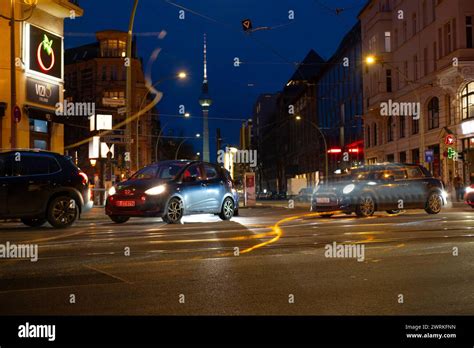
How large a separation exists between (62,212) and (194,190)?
12.1ft

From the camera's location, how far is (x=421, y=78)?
143 feet

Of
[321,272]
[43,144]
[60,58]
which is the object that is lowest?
[321,272]

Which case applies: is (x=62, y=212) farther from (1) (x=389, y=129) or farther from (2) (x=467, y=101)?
(1) (x=389, y=129)

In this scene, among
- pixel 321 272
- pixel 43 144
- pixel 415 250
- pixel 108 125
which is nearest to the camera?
pixel 321 272

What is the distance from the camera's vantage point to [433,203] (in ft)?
66.1

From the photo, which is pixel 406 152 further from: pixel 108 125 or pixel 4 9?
pixel 4 9

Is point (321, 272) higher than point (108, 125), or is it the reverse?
point (108, 125)

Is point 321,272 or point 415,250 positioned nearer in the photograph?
point 321,272

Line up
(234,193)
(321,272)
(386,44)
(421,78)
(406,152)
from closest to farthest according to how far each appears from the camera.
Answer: (321,272) → (234,193) → (421,78) → (406,152) → (386,44)

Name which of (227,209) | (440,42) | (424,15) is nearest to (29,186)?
(227,209)

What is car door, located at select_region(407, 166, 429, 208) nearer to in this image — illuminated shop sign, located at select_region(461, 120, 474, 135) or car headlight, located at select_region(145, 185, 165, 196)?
car headlight, located at select_region(145, 185, 165, 196)

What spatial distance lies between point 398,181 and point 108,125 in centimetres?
1564

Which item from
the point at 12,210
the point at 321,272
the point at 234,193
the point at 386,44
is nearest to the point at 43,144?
the point at 234,193

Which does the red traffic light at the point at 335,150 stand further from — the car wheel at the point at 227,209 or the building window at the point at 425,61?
the car wheel at the point at 227,209
